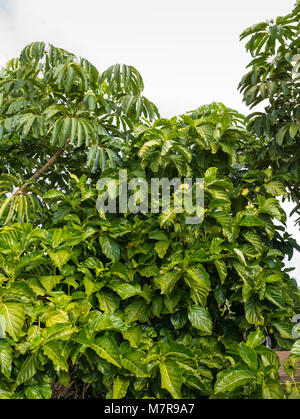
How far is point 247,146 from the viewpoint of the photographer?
2.27m

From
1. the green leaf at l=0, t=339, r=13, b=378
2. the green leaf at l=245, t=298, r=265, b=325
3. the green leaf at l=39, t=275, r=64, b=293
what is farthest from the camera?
the green leaf at l=245, t=298, r=265, b=325

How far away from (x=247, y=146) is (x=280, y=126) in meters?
0.26

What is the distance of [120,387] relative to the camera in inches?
45.9

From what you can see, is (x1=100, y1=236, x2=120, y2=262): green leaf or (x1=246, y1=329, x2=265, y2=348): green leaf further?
(x1=100, y1=236, x2=120, y2=262): green leaf

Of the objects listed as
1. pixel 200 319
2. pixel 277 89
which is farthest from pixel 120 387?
pixel 277 89

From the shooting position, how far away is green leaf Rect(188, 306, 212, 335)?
4.25 ft

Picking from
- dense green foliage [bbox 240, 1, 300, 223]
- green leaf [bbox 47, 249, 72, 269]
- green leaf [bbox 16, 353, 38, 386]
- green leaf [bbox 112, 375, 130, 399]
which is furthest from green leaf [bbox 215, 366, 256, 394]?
dense green foliage [bbox 240, 1, 300, 223]

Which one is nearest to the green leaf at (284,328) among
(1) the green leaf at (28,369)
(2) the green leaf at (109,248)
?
(2) the green leaf at (109,248)

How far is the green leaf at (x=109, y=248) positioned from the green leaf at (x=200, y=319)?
40 cm

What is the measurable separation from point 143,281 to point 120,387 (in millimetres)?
475

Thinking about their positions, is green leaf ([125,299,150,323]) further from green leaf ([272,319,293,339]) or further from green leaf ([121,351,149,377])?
green leaf ([272,319,293,339])

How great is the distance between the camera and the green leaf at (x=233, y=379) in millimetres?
1021

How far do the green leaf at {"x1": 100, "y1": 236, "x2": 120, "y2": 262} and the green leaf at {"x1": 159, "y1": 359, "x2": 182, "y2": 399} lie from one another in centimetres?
49
